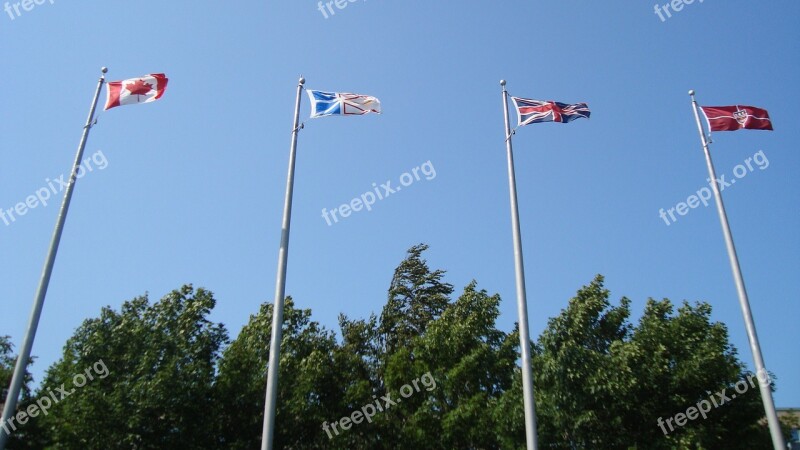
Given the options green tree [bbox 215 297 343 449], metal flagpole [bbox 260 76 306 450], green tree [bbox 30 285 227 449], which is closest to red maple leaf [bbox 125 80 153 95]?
metal flagpole [bbox 260 76 306 450]

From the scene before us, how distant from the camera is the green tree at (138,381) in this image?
72.6 ft

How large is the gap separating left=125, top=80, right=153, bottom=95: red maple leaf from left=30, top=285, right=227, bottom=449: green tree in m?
9.69

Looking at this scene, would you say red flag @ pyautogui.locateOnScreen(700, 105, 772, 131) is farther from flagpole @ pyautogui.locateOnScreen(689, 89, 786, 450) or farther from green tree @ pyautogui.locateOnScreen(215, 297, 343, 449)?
green tree @ pyautogui.locateOnScreen(215, 297, 343, 449)

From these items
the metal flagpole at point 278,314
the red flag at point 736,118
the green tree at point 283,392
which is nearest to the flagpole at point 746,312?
the red flag at point 736,118

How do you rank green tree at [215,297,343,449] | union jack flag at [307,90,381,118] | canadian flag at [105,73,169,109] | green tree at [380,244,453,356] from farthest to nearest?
green tree at [380,244,453,356]
green tree at [215,297,343,449]
union jack flag at [307,90,381,118]
canadian flag at [105,73,169,109]

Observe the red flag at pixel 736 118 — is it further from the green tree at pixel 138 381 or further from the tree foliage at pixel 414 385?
the green tree at pixel 138 381

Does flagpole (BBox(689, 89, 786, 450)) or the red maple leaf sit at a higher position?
the red maple leaf

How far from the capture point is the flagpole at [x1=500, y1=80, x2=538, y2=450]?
16.5 metres

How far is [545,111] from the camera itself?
2155cm

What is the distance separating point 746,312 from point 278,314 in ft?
43.1

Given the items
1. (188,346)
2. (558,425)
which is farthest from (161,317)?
(558,425)

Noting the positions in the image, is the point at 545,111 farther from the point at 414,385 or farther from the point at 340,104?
the point at 414,385

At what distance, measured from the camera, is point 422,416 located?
2739 centimetres

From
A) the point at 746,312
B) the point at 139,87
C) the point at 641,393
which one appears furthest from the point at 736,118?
the point at 139,87
